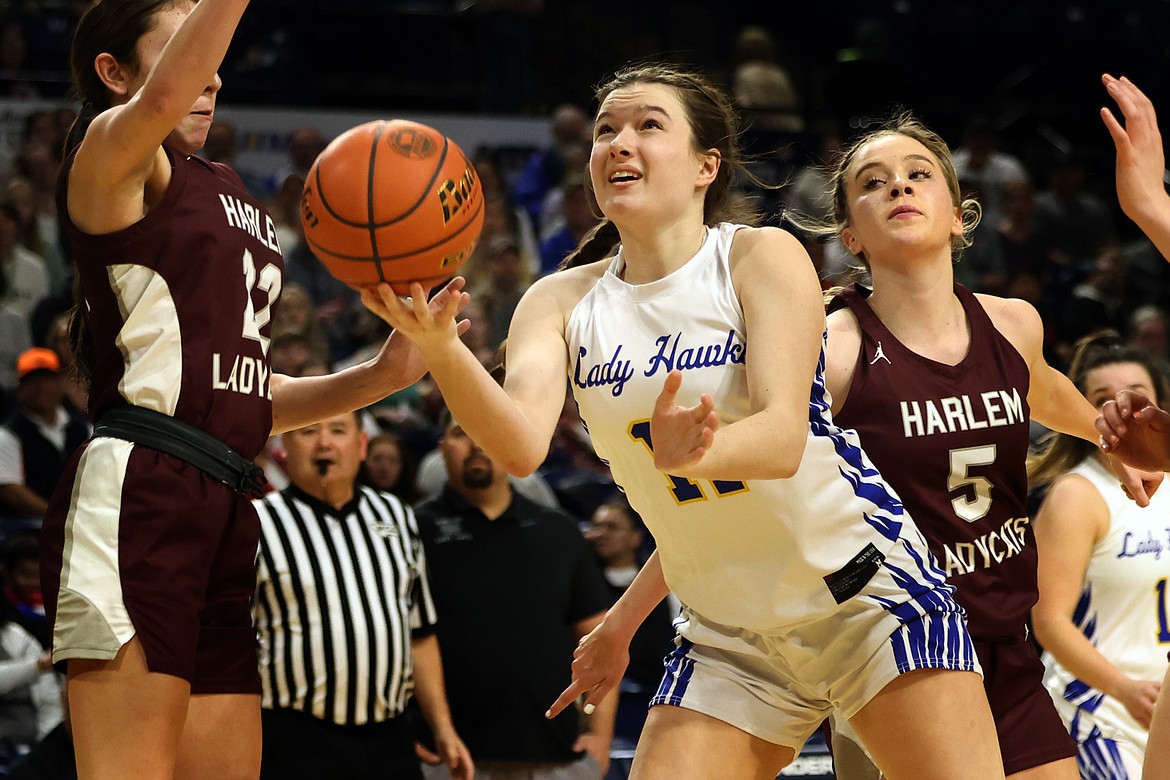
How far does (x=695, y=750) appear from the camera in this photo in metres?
3.06

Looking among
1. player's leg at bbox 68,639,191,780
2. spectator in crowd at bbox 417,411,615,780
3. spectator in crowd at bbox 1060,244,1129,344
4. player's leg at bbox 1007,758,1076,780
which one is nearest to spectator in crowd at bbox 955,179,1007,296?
spectator in crowd at bbox 1060,244,1129,344

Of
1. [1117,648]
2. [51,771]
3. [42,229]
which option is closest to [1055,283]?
[1117,648]

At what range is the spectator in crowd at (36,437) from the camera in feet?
23.2

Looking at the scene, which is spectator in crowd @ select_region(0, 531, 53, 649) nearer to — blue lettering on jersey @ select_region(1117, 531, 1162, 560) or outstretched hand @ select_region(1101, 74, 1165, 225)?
blue lettering on jersey @ select_region(1117, 531, 1162, 560)

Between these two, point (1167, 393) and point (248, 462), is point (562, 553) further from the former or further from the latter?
point (248, 462)

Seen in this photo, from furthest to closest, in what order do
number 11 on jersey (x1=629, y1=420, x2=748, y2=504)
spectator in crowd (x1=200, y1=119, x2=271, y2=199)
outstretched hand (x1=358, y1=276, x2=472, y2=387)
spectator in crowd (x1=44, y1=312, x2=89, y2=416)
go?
spectator in crowd (x1=200, y1=119, x2=271, y2=199) → spectator in crowd (x1=44, y1=312, x2=89, y2=416) → number 11 on jersey (x1=629, y1=420, x2=748, y2=504) → outstretched hand (x1=358, y1=276, x2=472, y2=387)

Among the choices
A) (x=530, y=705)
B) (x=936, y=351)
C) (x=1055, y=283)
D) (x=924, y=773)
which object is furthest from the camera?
(x=1055, y=283)

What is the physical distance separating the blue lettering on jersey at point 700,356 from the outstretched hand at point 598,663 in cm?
74

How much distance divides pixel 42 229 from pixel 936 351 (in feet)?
23.5

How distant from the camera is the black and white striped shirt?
507cm

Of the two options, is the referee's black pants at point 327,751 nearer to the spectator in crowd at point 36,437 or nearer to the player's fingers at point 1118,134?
the spectator in crowd at point 36,437

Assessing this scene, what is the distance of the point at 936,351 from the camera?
3627 mm

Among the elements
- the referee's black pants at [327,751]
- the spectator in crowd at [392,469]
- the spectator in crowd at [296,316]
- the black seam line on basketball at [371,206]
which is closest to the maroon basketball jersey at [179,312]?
the black seam line on basketball at [371,206]

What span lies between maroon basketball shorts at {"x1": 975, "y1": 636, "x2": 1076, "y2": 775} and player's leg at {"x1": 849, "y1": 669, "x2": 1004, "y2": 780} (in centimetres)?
42
